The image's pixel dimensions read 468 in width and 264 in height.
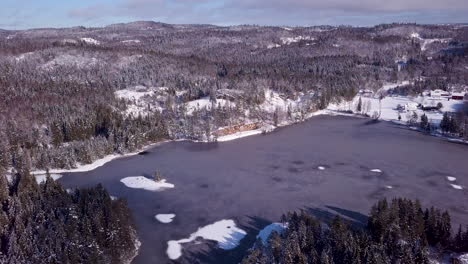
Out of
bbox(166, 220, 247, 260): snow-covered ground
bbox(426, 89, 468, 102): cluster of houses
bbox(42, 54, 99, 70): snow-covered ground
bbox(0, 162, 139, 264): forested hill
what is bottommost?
bbox(166, 220, 247, 260): snow-covered ground

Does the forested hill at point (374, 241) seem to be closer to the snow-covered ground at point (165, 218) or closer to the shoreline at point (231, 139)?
the snow-covered ground at point (165, 218)

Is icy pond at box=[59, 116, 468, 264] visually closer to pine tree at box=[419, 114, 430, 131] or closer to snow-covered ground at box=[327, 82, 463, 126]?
pine tree at box=[419, 114, 430, 131]

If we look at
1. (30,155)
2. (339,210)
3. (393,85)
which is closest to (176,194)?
(339,210)

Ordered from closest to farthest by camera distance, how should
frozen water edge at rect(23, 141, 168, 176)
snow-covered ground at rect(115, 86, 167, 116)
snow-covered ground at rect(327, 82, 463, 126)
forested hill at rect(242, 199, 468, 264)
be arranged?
forested hill at rect(242, 199, 468, 264) < frozen water edge at rect(23, 141, 168, 176) < snow-covered ground at rect(115, 86, 167, 116) < snow-covered ground at rect(327, 82, 463, 126)

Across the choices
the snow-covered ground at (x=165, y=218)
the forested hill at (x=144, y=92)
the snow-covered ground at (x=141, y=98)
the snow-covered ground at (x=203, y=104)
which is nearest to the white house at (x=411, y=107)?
the forested hill at (x=144, y=92)

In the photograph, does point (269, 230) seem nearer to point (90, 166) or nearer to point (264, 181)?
point (264, 181)

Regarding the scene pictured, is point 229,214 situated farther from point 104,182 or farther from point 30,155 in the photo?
point 30,155

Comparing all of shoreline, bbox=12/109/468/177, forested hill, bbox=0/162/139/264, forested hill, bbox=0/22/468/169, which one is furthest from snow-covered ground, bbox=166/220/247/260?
forested hill, bbox=0/22/468/169
